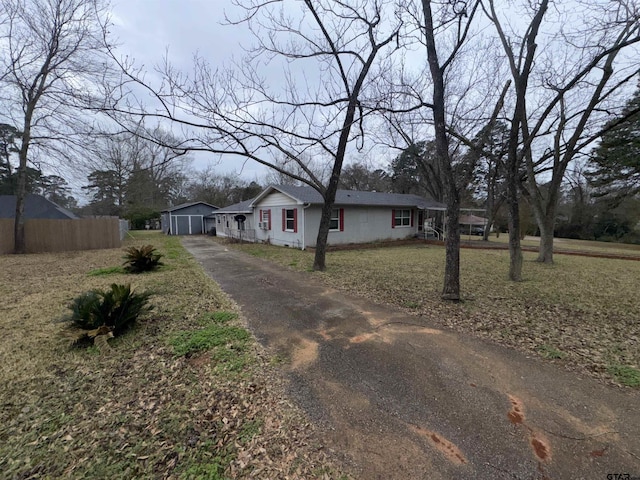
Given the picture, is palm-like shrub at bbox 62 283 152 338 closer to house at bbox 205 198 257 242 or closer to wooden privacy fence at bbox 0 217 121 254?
wooden privacy fence at bbox 0 217 121 254

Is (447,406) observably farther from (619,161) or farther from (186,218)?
(186,218)

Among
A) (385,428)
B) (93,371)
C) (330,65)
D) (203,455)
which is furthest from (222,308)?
(330,65)

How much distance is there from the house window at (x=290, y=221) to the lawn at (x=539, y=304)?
4885mm

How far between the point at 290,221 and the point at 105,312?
34.7 ft

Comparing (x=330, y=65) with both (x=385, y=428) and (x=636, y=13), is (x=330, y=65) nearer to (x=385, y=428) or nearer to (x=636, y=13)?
(x=636, y=13)

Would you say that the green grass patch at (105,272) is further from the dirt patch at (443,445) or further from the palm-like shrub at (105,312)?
the dirt patch at (443,445)

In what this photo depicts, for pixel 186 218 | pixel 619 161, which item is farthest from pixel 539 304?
pixel 186 218

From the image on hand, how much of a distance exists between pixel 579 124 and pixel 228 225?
20.3m

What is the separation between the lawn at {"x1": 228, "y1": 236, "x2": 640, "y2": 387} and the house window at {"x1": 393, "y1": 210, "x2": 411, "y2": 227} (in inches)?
309

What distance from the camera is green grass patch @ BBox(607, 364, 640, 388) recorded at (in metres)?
2.68

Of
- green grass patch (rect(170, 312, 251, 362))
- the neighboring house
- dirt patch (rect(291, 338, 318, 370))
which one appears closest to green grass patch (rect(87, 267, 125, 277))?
green grass patch (rect(170, 312, 251, 362))

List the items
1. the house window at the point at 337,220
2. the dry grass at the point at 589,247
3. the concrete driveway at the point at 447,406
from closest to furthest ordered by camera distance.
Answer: the concrete driveway at the point at 447,406
the house window at the point at 337,220
the dry grass at the point at 589,247

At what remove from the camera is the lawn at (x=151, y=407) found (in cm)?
183

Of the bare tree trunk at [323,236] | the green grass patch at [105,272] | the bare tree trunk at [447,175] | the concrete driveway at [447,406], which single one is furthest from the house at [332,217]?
the concrete driveway at [447,406]
